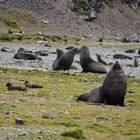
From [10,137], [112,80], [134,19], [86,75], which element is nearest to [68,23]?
[134,19]

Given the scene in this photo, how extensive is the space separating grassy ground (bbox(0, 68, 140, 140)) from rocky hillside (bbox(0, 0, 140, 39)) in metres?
81.2

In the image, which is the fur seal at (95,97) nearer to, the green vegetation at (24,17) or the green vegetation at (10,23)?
the green vegetation at (10,23)

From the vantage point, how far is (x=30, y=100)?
21234 millimetres

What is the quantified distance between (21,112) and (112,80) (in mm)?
5405

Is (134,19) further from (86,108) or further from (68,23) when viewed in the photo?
(86,108)

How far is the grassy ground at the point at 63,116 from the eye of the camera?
50.8 feet

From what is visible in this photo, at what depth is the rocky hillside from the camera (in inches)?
4580

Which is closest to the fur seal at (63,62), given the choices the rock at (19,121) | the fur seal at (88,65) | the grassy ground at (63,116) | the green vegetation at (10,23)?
the fur seal at (88,65)

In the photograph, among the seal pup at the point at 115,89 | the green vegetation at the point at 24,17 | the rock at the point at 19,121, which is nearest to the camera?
the rock at the point at 19,121

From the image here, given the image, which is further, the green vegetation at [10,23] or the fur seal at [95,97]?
the green vegetation at [10,23]

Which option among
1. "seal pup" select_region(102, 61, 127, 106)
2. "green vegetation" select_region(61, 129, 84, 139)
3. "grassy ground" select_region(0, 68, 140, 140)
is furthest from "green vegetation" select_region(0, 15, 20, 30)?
"green vegetation" select_region(61, 129, 84, 139)

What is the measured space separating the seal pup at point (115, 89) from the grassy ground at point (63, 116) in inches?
21.9

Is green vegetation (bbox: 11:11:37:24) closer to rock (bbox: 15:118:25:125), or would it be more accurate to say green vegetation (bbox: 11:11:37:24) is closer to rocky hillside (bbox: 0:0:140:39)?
rocky hillside (bbox: 0:0:140:39)

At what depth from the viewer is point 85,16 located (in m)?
131
